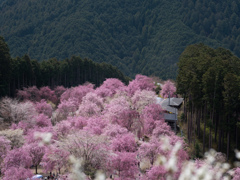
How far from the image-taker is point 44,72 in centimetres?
6938

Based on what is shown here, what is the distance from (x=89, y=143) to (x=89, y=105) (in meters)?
21.6

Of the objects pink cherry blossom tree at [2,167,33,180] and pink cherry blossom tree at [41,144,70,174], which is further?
pink cherry blossom tree at [41,144,70,174]

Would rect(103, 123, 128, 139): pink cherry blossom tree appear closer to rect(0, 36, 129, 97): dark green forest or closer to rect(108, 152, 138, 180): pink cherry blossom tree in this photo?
rect(108, 152, 138, 180): pink cherry blossom tree

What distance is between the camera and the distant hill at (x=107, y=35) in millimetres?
151625

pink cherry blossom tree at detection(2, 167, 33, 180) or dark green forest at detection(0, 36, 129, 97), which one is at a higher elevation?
dark green forest at detection(0, 36, 129, 97)

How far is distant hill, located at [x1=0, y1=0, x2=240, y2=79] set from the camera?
15162 centimetres

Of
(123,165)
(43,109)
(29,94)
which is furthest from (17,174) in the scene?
(29,94)

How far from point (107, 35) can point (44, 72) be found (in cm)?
12362

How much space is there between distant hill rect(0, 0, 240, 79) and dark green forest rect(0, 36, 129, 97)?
5239 centimetres

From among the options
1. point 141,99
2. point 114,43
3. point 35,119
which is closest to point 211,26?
point 114,43

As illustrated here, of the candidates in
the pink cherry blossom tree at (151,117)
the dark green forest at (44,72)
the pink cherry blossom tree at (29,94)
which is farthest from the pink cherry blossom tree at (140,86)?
the pink cherry blossom tree at (151,117)

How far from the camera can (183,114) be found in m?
43.5

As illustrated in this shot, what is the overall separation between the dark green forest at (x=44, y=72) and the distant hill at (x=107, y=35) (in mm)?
52394

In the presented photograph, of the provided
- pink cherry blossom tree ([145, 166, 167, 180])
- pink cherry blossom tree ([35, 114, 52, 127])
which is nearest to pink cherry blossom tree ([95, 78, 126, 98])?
pink cherry blossom tree ([35, 114, 52, 127])
